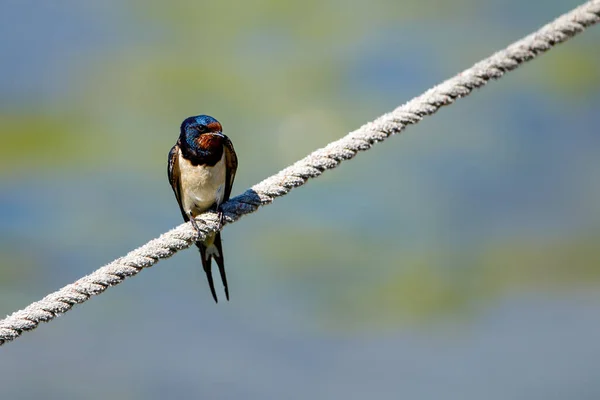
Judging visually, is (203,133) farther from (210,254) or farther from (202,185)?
(210,254)

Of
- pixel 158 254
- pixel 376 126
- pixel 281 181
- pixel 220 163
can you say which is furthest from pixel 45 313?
pixel 220 163

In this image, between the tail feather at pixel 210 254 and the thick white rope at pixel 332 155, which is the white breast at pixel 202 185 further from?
the thick white rope at pixel 332 155

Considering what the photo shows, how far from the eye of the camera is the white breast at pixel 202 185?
288cm

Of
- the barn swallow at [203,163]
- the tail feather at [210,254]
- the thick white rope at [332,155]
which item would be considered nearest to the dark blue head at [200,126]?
the barn swallow at [203,163]

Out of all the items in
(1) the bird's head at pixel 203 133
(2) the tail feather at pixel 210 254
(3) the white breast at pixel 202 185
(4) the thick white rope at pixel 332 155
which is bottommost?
(4) the thick white rope at pixel 332 155

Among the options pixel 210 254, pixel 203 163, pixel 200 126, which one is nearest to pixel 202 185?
pixel 203 163

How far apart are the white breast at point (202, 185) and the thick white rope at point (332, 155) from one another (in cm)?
64

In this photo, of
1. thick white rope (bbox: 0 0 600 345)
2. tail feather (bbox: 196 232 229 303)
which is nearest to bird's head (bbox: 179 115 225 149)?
tail feather (bbox: 196 232 229 303)

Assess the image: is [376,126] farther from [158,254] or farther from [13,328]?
[13,328]

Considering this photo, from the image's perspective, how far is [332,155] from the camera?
201cm

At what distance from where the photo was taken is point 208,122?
290cm

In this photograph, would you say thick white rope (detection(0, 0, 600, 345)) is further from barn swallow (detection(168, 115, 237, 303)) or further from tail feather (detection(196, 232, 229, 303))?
tail feather (detection(196, 232, 229, 303))

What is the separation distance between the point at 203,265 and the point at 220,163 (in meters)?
0.39

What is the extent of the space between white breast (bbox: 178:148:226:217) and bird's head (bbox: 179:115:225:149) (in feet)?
0.21
